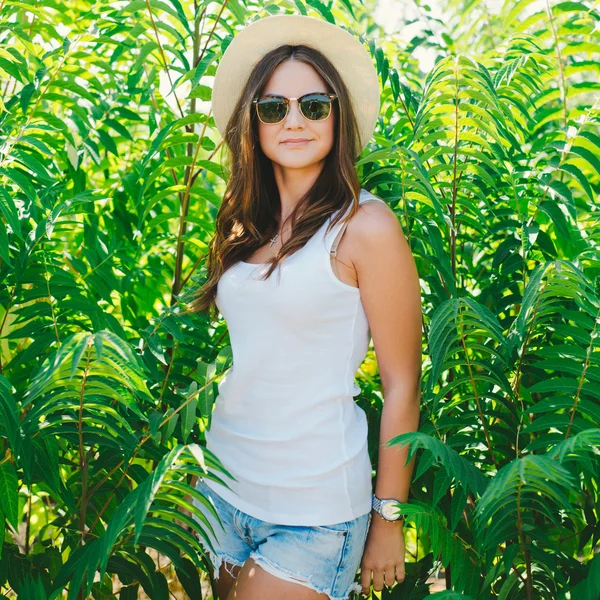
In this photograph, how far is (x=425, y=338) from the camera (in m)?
2.22

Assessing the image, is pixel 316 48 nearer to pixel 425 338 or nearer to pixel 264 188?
pixel 264 188

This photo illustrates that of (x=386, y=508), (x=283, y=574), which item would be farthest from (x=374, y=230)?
(x=283, y=574)

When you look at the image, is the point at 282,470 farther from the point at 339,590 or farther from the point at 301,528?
the point at 339,590

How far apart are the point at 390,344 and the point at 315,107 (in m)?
0.55

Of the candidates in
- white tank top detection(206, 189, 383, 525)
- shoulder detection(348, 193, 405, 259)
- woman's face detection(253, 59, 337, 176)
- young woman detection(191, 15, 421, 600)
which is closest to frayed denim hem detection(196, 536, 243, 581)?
young woman detection(191, 15, 421, 600)

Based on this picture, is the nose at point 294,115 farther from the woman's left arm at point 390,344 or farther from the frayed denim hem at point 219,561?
the frayed denim hem at point 219,561

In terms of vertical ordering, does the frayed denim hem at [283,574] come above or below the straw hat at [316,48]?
below

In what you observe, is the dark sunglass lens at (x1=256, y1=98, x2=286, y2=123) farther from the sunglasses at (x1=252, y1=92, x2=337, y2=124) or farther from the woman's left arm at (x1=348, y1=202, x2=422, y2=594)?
the woman's left arm at (x1=348, y1=202, x2=422, y2=594)

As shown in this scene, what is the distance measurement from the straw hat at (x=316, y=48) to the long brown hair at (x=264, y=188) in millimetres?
28

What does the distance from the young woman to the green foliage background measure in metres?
0.09

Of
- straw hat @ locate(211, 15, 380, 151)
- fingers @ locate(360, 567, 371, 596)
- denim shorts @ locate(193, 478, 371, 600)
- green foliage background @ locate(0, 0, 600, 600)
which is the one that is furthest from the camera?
straw hat @ locate(211, 15, 380, 151)

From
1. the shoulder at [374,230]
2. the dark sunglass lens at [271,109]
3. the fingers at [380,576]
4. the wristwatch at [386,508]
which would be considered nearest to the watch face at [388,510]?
the wristwatch at [386,508]

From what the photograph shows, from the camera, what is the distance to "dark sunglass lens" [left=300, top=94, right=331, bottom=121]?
1.85 meters

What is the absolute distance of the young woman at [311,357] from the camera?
5.59ft
